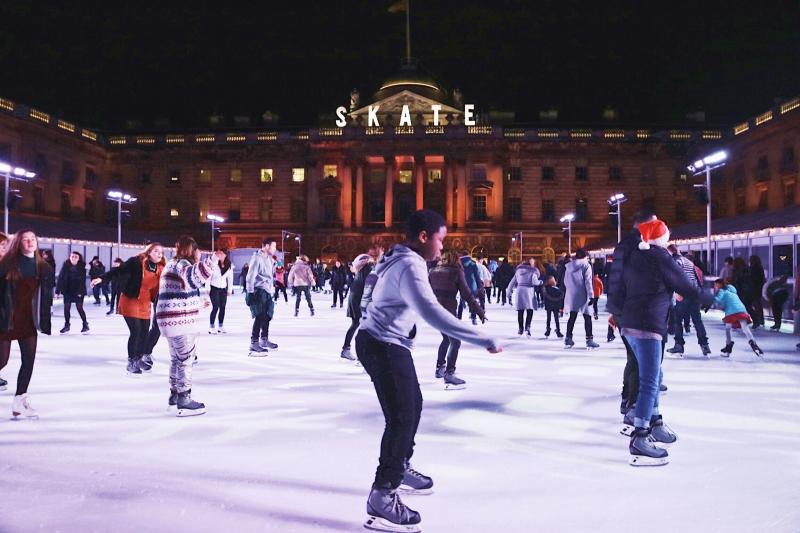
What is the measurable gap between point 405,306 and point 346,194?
54583 millimetres

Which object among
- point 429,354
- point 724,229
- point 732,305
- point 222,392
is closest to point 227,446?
point 222,392

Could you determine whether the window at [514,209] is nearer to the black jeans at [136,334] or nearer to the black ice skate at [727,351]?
the black ice skate at [727,351]

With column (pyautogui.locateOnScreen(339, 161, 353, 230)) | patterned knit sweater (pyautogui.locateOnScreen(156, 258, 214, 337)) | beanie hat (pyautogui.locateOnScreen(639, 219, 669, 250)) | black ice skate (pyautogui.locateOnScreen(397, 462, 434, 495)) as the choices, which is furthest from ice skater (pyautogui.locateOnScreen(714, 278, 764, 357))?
column (pyautogui.locateOnScreen(339, 161, 353, 230))

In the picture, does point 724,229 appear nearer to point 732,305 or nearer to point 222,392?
point 732,305

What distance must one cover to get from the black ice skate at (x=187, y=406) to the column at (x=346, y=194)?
51.0m

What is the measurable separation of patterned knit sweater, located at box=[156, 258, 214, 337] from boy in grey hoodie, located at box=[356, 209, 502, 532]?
3129 millimetres

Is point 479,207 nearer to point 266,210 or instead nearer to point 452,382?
point 266,210

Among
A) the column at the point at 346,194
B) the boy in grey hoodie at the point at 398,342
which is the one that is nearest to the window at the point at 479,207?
the column at the point at 346,194

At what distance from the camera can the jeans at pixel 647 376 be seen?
477 cm

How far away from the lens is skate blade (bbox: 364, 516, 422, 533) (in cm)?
329

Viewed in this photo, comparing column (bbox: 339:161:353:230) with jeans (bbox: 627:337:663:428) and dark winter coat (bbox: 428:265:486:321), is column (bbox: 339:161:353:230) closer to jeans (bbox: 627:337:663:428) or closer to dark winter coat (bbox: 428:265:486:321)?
dark winter coat (bbox: 428:265:486:321)

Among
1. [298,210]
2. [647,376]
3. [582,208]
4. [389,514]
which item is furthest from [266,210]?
[389,514]

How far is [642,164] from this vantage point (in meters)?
57.6

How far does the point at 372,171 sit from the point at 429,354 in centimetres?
5043
